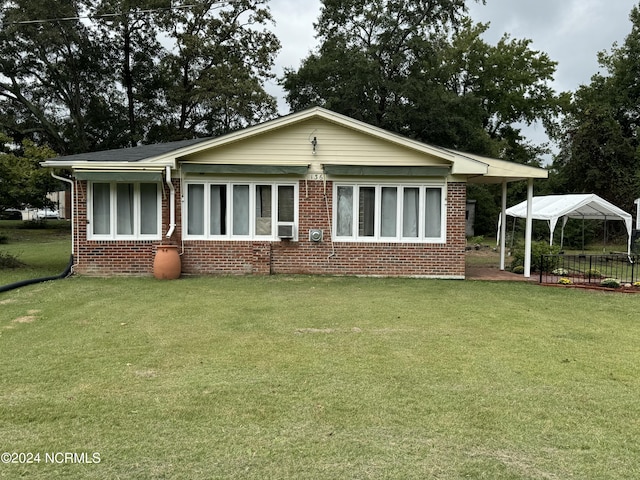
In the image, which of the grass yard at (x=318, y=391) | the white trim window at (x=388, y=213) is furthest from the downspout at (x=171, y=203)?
the white trim window at (x=388, y=213)

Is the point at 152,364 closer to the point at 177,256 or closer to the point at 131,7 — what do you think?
the point at 177,256

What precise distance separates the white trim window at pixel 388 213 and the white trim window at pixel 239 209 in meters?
1.22

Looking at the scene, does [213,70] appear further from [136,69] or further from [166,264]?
[166,264]

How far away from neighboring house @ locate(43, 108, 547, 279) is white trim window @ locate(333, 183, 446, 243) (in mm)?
24

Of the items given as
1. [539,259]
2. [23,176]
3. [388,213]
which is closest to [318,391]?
[388,213]

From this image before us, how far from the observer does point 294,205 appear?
12.0 metres

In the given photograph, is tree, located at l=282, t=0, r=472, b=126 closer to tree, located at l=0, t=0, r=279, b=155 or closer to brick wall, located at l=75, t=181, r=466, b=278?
tree, located at l=0, t=0, r=279, b=155

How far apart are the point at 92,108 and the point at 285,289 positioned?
2851 centimetres

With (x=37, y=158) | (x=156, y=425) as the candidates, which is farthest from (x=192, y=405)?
(x=37, y=158)

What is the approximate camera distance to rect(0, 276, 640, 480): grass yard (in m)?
3.11

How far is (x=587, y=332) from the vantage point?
6.72m

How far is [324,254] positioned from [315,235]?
1.76ft
